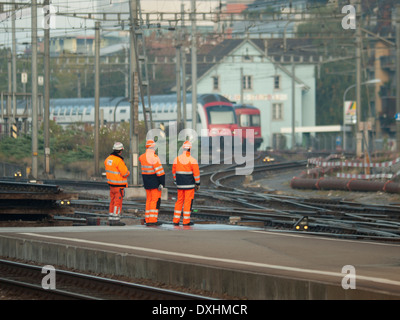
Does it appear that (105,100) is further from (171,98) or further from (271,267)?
(271,267)

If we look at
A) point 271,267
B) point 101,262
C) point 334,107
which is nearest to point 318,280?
point 271,267

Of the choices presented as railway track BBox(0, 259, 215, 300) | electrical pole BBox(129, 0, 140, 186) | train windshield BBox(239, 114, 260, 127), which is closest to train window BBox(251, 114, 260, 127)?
train windshield BBox(239, 114, 260, 127)

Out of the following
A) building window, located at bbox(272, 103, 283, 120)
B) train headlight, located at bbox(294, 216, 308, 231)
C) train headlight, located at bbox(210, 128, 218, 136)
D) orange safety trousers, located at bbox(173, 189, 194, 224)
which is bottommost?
train headlight, located at bbox(294, 216, 308, 231)

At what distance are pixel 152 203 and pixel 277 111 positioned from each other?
77.2m

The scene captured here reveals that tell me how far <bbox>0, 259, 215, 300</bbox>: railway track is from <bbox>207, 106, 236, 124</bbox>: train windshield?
51.0m

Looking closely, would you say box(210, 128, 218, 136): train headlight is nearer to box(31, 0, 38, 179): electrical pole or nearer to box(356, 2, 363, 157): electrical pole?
box(356, 2, 363, 157): electrical pole

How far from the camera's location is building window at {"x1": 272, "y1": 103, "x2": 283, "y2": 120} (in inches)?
3723

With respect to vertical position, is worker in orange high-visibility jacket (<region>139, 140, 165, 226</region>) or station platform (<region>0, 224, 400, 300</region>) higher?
worker in orange high-visibility jacket (<region>139, 140, 165, 226</region>)

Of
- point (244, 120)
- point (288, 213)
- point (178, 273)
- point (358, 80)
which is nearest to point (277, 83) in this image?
point (244, 120)

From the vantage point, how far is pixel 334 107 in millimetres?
101625

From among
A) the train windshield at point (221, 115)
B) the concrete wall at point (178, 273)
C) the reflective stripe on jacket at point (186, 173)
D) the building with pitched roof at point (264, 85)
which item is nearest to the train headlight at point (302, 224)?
the reflective stripe on jacket at point (186, 173)

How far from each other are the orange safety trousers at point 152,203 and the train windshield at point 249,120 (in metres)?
49.4

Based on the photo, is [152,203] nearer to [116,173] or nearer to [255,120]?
[116,173]

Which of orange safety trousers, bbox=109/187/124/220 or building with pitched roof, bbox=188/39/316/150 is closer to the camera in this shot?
orange safety trousers, bbox=109/187/124/220
